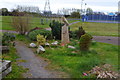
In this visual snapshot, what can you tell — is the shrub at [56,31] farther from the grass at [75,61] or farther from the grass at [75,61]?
the grass at [75,61]

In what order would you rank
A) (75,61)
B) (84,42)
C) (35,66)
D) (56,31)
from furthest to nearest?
1. (56,31)
2. (84,42)
3. (75,61)
4. (35,66)

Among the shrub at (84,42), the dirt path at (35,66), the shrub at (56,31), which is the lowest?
the dirt path at (35,66)

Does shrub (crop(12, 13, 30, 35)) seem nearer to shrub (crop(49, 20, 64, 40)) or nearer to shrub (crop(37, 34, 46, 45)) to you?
shrub (crop(49, 20, 64, 40))

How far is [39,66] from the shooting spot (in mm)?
7793

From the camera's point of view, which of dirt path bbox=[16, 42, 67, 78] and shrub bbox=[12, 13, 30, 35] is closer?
dirt path bbox=[16, 42, 67, 78]

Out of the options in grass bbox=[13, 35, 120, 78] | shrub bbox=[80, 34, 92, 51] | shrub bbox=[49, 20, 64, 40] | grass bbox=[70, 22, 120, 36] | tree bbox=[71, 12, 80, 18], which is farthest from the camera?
tree bbox=[71, 12, 80, 18]

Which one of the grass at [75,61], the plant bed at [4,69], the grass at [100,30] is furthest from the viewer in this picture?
the grass at [100,30]

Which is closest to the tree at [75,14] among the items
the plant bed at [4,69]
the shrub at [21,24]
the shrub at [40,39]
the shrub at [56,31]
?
the shrub at [21,24]

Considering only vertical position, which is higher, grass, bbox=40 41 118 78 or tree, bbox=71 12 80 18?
tree, bbox=71 12 80 18

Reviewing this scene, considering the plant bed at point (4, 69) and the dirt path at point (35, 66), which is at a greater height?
the plant bed at point (4, 69)

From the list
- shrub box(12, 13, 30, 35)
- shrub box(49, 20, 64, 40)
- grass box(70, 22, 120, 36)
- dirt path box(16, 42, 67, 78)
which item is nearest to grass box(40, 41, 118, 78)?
dirt path box(16, 42, 67, 78)

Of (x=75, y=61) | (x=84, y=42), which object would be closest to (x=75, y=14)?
(x=84, y=42)

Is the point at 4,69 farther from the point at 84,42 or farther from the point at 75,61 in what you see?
the point at 84,42

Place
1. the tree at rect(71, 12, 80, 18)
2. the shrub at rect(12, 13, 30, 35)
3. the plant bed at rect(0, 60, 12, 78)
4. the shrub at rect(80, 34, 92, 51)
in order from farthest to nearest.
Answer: the tree at rect(71, 12, 80, 18) < the shrub at rect(12, 13, 30, 35) < the shrub at rect(80, 34, 92, 51) < the plant bed at rect(0, 60, 12, 78)
